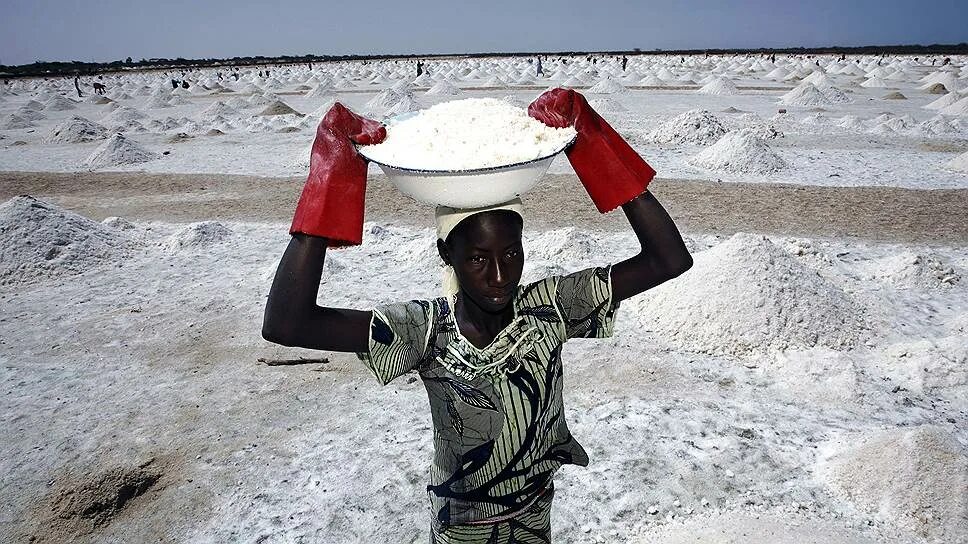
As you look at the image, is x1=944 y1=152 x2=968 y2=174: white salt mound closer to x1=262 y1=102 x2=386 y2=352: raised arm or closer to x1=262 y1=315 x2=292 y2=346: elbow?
x1=262 y1=102 x2=386 y2=352: raised arm

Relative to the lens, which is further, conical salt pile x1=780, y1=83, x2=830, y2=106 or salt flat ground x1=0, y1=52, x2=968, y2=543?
conical salt pile x1=780, y1=83, x2=830, y2=106

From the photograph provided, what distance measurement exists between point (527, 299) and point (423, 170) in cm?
57

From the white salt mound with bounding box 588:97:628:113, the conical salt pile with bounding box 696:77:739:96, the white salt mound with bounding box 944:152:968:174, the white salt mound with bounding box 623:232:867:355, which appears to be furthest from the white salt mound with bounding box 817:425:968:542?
the conical salt pile with bounding box 696:77:739:96

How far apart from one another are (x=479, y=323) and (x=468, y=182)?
450mm

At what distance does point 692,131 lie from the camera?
1334cm

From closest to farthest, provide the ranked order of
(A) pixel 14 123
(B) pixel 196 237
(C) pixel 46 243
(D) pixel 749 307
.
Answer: (D) pixel 749 307, (C) pixel 46 243, (B) pixel 196 237, (A) pixel 14 123

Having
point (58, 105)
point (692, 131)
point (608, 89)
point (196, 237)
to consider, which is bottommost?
point (196, 237)

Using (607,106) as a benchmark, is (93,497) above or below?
below

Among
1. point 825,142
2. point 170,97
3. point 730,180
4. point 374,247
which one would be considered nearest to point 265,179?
point 374,247

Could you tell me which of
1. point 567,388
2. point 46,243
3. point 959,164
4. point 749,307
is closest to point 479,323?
point 567,388

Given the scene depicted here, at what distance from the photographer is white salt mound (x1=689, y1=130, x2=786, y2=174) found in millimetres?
10484

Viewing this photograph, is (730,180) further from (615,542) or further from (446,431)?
(446,431)

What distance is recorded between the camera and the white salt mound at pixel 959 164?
1010cm

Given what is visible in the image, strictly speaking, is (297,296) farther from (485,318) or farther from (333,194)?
(485,318)
